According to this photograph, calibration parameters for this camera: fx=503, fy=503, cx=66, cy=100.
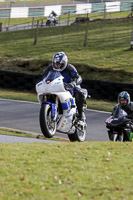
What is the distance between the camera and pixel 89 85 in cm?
2084

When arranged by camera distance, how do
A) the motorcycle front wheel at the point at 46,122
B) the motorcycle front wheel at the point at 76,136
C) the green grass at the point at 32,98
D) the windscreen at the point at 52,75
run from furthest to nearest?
the green grass at the point at 32,98, the motorcycle front wheel at the point at 76,136, the windscreen at the point at 52,75, the motorcycle front wheel at the point at 46,122

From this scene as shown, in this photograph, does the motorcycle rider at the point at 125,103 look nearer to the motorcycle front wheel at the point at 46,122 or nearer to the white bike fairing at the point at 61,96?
the white bike fairing at the point at 61,96

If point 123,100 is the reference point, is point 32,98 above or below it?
below

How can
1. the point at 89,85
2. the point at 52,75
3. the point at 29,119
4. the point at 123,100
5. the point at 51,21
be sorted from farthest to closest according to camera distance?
the point at 51,21
the point at 89,85
the point at 29,119
the point at 123,100
the point at 52,75

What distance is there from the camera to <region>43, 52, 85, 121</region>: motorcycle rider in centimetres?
1031

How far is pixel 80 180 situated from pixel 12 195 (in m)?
1.07

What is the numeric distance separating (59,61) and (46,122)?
145 centimetres

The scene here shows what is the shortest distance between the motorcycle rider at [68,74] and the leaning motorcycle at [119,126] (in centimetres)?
75

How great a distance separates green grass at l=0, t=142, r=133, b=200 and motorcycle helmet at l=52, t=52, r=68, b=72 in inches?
85.1

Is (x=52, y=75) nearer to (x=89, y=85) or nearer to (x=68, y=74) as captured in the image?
(x=68, y=74)

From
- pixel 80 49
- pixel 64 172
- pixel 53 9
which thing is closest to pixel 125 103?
pixel 64 172

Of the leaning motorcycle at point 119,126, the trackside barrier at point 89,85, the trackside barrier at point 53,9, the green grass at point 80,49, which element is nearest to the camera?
Result: the leaning motorcycle at point 119,126

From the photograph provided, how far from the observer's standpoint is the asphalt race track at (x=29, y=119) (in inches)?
553

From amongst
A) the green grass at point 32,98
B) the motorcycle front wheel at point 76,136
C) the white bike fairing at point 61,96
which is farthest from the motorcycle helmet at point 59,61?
the green grass at point 32,98
